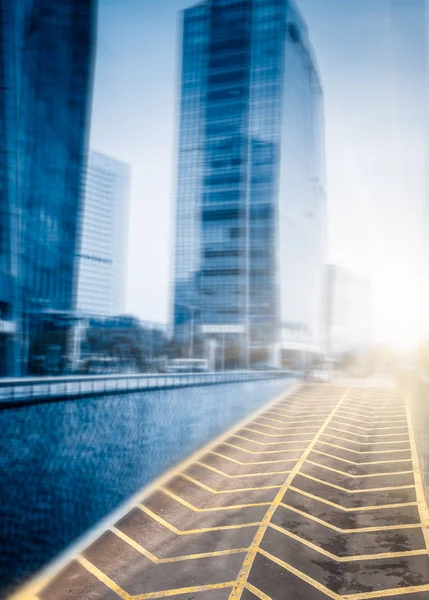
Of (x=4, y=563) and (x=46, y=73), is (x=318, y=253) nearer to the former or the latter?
(x=46, y=73)

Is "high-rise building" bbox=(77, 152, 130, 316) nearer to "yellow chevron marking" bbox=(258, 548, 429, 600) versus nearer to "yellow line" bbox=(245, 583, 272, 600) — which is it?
"yellow line" bbox=(245, 583, 272, 600)

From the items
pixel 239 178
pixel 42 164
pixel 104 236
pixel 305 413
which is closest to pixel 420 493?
pixel 305 413

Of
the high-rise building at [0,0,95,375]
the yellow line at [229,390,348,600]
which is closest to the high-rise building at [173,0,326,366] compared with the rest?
the high-rise building at [0,0,95,375]

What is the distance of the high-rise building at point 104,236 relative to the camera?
108750mm

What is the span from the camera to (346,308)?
161 meters

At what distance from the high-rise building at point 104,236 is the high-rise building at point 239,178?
32.6 metres

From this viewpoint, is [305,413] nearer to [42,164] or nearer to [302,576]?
[302,576]

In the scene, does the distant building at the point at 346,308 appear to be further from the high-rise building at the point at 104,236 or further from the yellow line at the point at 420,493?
the yellow line at the point at 420,493

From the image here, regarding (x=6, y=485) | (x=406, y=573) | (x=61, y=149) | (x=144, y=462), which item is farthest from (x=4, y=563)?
(x=61, y=149)

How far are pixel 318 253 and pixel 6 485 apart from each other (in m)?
106

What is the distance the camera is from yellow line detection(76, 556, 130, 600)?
7051 mm

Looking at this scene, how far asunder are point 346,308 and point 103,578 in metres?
163

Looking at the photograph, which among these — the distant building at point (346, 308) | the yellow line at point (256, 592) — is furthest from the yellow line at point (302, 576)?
the distant building at point (346, 308)

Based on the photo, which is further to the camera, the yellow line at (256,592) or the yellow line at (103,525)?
the yellow line at (103,525)
